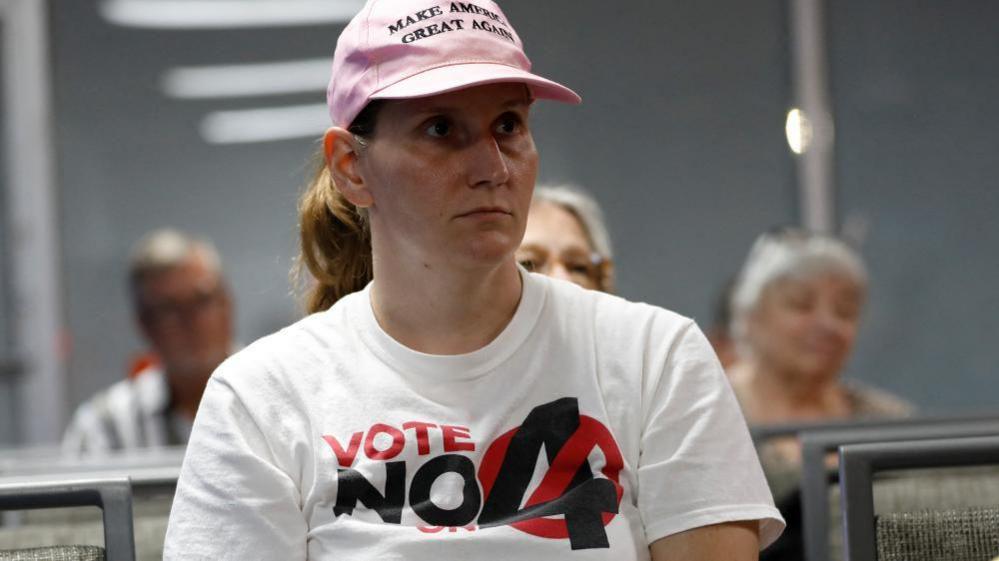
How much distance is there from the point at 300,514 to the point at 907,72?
11.3 feet

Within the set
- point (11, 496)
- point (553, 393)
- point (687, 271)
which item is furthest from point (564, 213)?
point (687, 271)

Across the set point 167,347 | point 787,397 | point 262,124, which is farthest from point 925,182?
point 167,347

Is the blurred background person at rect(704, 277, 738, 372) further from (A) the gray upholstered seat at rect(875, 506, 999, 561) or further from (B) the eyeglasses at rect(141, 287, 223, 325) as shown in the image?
(A) the gray upholstered seat at rect(875, 506, 999, 561)

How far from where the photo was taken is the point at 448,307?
4.57ft

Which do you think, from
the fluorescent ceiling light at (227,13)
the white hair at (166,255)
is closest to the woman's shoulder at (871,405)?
the white hair at (166,255)

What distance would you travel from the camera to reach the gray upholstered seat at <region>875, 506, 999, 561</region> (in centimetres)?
140

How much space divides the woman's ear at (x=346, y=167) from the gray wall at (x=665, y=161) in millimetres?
2698

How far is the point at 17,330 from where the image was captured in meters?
4.15

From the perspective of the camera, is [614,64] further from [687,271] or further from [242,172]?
[242,172]

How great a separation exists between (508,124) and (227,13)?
9.86 ft

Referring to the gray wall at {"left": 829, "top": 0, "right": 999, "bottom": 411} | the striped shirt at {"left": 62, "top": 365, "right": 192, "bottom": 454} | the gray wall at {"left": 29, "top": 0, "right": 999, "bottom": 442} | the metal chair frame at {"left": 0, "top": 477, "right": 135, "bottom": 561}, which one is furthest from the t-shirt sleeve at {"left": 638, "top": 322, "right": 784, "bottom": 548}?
the gray wall at {"left": 829, "top": 0, "right": 999, "bottom": 411}

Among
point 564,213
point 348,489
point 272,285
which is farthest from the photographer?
point 272,285

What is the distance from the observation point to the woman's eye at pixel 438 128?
52.6 inches

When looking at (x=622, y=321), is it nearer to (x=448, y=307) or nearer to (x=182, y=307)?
(x=448, y=307)
